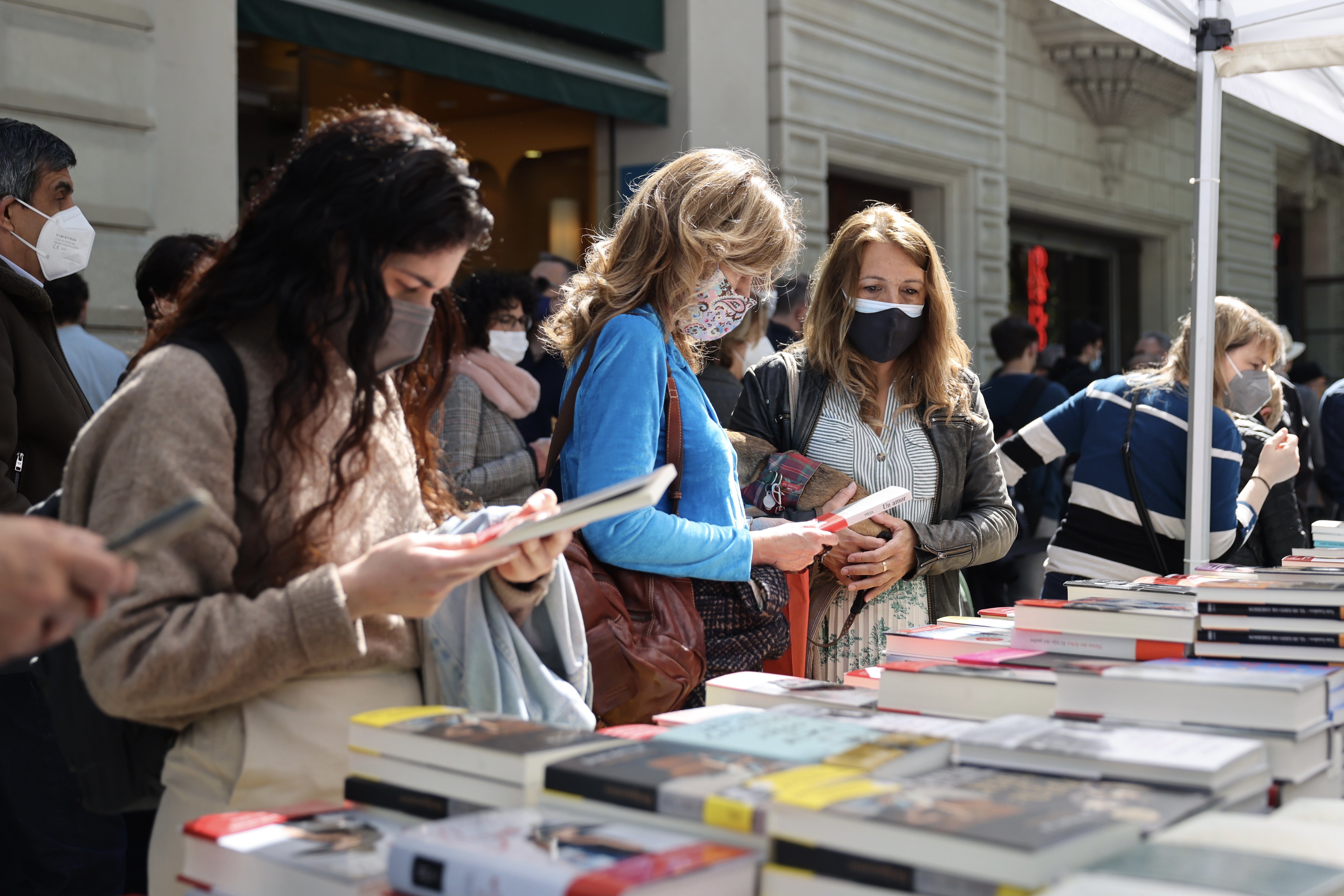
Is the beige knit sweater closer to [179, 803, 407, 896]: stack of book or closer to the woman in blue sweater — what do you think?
[179, 803, 407, 896]: stack of book

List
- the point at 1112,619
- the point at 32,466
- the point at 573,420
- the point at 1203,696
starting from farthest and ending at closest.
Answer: the point at 32,466 < the point at 573,420 < the point at 1112,619 < the point at 1203,696

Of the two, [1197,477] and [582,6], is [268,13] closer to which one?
[582,6]

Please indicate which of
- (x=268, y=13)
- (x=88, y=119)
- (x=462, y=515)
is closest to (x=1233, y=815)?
(x=462, y=515)

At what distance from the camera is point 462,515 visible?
5.78ft

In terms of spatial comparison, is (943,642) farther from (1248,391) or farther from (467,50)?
(467,50)

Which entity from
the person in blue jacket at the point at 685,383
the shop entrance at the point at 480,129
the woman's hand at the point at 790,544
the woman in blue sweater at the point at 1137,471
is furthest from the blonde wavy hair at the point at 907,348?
the shop entrance at the point at 480,129

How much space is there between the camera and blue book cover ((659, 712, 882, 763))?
1191mm

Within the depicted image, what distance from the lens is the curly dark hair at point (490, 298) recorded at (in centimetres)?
454

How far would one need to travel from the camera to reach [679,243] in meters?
2.34

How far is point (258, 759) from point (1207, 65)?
2848 millimetres

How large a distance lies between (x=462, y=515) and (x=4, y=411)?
4.52ft

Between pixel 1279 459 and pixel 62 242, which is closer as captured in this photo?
pixel 62 242

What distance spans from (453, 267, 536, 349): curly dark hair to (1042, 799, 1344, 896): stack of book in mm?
3664

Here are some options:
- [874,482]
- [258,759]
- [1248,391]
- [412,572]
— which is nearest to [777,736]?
[412,572]
